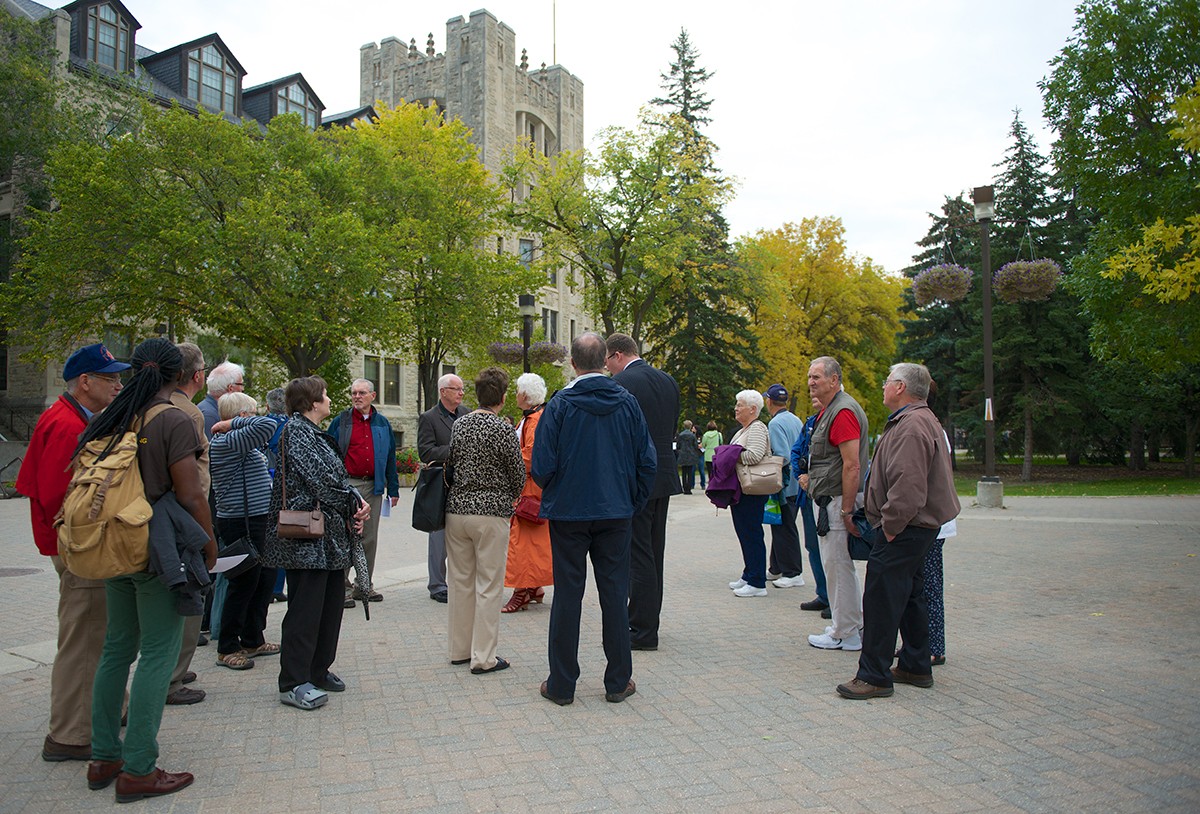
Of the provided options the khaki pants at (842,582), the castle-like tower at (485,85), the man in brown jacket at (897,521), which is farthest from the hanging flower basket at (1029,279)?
the castle-like tower at (485,85)

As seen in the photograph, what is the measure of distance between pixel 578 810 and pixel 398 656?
2.99 metres

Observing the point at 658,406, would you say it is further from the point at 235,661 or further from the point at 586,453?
the point at 235,661

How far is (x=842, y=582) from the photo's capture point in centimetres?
641

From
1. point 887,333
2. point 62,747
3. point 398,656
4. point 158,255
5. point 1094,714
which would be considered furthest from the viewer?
point 887,333

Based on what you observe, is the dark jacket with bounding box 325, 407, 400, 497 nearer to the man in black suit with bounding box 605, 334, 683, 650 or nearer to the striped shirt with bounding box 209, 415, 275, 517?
the striped shirt with bounding box 209, 415, 275, 517

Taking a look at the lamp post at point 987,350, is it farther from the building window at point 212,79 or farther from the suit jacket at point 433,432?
the building window at point 212,79

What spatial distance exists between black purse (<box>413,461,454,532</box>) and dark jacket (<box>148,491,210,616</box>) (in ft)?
6.58

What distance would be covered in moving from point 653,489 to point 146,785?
148 inches

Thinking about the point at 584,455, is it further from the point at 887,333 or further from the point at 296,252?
the point at 887,333

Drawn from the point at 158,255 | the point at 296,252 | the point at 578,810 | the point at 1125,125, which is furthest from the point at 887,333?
the point at 578,810

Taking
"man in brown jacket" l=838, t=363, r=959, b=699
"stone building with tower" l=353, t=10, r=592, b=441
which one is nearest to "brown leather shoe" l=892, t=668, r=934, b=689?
"man in brown jacket" l=838, t=363, r=959, b=699

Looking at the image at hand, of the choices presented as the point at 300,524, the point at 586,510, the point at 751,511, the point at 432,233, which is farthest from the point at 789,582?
the point at 432,233

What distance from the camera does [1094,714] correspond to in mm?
4801

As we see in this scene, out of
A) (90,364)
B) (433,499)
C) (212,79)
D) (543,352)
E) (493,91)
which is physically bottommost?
(433,499)
